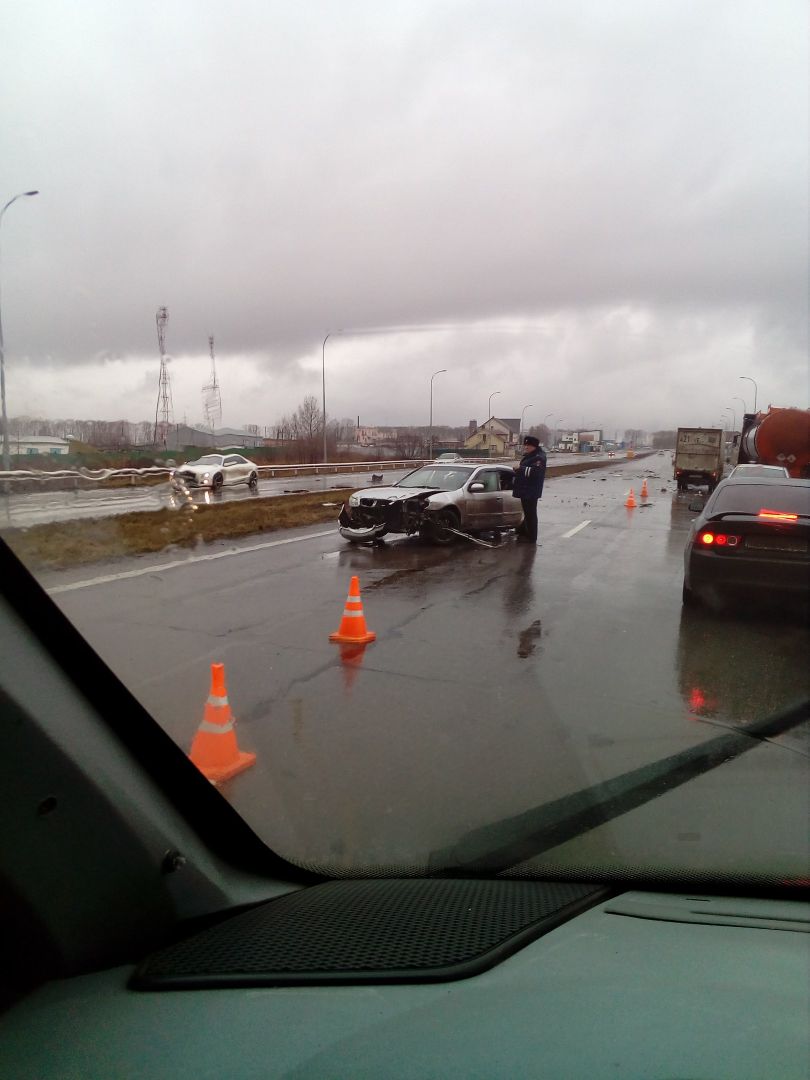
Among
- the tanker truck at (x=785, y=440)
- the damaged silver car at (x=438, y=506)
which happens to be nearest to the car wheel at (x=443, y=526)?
the damaged silver car at (x=438, y=506)

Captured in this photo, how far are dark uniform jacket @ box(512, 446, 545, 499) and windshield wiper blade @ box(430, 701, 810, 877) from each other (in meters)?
Answer: 10.3

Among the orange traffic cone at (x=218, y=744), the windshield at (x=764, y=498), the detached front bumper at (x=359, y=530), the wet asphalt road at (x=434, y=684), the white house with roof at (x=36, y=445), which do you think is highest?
the white house with roof at (x=36, y=445)

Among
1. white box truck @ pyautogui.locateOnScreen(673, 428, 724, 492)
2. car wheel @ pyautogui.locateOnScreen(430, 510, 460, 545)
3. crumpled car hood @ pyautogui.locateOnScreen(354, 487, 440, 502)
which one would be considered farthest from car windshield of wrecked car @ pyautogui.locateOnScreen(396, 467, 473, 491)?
white box truck @ pyautogui.locateOnScreen(673, 428, 724, 492)

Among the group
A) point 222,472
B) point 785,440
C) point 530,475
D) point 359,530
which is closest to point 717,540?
point 530,475

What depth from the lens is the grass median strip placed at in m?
3.27

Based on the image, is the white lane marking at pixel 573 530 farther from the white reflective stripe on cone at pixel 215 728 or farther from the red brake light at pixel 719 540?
the white reflective stripe on cone at pixel 215 728

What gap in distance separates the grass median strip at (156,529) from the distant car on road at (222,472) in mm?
516

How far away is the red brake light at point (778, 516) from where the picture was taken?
7.81 m

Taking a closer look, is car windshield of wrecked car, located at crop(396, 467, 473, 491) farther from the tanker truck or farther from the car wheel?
the tanker truck

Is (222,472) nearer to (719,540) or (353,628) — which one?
(353,628)

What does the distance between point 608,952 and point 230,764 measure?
8.14 feet

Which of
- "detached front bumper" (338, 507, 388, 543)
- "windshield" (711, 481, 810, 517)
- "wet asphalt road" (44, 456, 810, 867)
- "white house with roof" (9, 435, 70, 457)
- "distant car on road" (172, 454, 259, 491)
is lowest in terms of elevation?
"wet asphalt road" (44, 456, 810, 867)

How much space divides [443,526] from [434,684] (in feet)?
29.4

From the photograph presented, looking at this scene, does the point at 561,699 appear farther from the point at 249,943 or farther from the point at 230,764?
the point at 249,943
